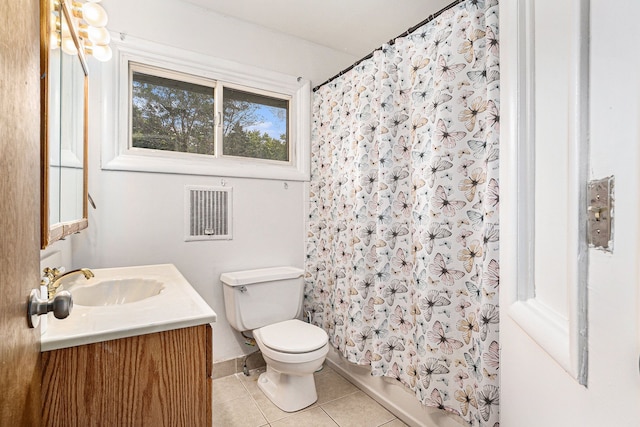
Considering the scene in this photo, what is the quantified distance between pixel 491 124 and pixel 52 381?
1.56 m

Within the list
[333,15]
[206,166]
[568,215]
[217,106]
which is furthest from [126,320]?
[333,15]

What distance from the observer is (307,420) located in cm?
172

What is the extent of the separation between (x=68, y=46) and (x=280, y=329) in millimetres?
1653

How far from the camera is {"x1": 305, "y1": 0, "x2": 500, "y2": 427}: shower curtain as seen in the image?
1218mm

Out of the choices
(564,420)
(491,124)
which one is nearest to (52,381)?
(564,420)

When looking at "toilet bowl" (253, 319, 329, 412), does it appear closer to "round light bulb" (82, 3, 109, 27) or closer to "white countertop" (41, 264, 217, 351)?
"white countertop" (41, 264, 217, 351)

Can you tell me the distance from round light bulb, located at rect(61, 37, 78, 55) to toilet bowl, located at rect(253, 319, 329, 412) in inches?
61.6

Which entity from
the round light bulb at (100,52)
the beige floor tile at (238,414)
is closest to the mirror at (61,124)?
the round light bulb at (100,52)

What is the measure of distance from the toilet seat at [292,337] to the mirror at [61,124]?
1.08 meters

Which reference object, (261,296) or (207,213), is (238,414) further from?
(207,213)

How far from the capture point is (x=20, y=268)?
0.55 metres

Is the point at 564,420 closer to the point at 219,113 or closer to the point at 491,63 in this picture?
the point at 491,63

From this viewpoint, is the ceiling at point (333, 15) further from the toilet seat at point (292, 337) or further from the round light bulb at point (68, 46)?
the toilet seat at point (292, 337)

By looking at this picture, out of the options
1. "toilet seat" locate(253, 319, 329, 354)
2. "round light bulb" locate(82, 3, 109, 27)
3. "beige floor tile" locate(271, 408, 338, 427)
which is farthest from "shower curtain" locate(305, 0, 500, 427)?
"round light bulb" locate(82, 3, 109, 27)
